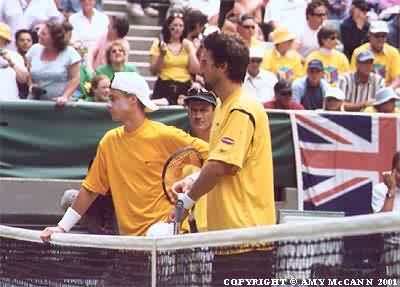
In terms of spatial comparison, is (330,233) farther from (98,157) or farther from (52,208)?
(52,208)

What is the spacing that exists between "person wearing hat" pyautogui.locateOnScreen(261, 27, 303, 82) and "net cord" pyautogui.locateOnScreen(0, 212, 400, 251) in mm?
7723

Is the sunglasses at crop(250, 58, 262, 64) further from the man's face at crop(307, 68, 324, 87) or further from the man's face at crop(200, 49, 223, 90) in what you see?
the man's face at crop(200, 49, 223, 90)

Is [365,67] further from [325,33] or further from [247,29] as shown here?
[247,29]

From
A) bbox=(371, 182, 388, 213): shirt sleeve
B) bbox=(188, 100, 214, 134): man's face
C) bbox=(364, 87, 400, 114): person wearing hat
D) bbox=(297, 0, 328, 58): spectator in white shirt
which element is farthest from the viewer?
bbox=(297, 0, 328, 58): spectator in white shirt

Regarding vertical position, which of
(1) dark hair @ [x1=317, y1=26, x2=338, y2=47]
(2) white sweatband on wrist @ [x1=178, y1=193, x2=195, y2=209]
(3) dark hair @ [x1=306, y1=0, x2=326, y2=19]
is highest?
(3) dark hair @ [x1=306, y1=0, x2=326, y2=19]

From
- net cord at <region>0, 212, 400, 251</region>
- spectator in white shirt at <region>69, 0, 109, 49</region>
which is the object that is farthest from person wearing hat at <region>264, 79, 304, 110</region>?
net cord at <region>0, 212, 400, 251</region>

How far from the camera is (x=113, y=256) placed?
6.68m

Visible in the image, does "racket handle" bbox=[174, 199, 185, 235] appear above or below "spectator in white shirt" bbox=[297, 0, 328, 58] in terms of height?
below

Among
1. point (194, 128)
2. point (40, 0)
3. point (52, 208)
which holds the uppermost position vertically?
point (40, 0)

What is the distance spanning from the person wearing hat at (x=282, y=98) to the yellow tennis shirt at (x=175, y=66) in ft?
4.03

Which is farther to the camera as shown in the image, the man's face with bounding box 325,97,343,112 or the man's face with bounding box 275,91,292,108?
the man's face with bounding box 325,97,343,112

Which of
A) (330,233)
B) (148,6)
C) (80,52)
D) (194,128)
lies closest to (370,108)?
(80,52)

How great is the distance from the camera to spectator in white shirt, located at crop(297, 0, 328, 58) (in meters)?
15.9

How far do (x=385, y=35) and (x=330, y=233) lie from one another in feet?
34.1
